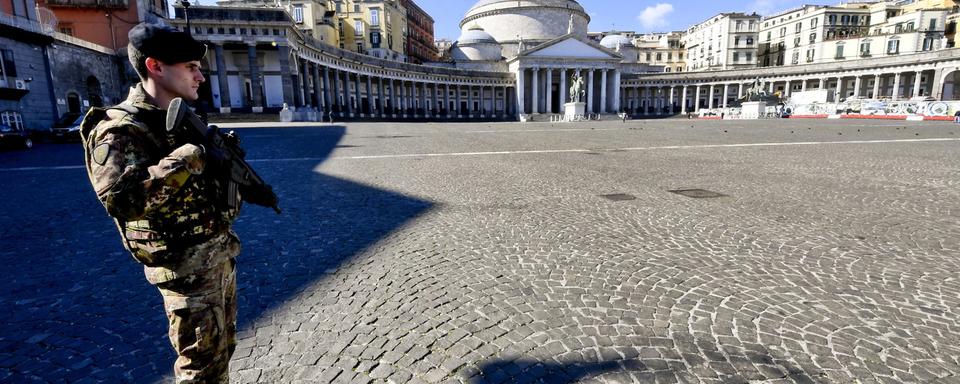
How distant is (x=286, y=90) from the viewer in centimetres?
4281

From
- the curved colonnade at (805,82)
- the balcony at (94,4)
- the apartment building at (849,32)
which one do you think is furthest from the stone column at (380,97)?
the apartment building at (849,32)

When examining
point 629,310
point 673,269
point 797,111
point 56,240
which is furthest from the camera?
point 797,111

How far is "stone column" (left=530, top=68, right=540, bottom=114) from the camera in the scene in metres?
69.0

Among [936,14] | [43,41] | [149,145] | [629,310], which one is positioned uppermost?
[936,14]

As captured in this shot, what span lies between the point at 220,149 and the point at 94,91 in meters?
40.7

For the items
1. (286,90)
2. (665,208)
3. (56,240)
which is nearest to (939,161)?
(665,208)

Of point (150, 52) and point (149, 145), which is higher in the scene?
point (150, 52)

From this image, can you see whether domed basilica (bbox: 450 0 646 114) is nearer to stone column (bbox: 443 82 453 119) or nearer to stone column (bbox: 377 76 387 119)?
stone column (bbox: 443 82 453 119)

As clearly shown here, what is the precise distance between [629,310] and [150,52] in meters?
3.03

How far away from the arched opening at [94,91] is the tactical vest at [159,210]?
39.3 metres

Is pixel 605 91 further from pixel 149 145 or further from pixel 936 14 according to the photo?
pixel 149 145

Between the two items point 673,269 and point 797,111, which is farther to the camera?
point 797,111

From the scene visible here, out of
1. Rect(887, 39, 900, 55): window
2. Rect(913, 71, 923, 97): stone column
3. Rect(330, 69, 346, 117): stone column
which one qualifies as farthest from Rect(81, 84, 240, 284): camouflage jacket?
Rect(887, 39, 900, 55): window

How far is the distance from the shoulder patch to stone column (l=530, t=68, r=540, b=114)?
69599 mm
